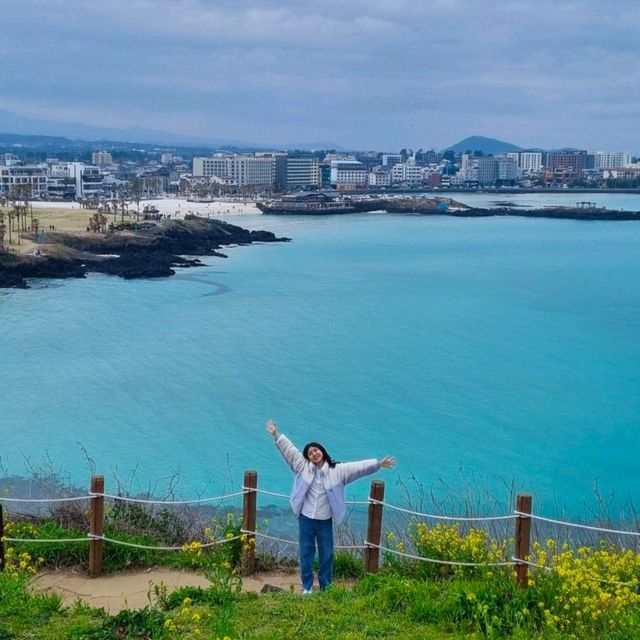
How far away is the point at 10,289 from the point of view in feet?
91.1

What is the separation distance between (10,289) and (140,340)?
31.6 feet

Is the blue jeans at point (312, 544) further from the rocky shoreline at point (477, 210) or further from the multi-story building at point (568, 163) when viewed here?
the multi-story building at point (568, 163)

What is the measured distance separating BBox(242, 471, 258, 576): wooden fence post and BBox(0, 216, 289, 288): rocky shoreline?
25.4m

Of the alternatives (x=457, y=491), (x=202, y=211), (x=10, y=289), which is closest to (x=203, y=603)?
(x=457, y=491)

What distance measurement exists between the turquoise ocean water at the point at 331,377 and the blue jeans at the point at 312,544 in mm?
6045

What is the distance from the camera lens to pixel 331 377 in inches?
655

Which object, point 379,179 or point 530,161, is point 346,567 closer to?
point 379,179

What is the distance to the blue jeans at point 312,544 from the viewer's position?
437cm

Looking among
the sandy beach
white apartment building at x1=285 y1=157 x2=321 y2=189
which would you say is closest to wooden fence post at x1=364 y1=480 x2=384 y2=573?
the sandy beach

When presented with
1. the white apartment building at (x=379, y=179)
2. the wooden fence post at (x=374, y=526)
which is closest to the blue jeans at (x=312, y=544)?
the wooden fence post at (x=374, y=526)

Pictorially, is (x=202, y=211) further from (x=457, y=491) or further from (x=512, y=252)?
(x=457, y=491)

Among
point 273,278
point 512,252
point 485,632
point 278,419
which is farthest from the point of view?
point 512,252

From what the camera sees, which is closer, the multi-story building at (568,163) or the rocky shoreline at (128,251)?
the rocky shoreline at (128,251)

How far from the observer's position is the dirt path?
14.5 feet
